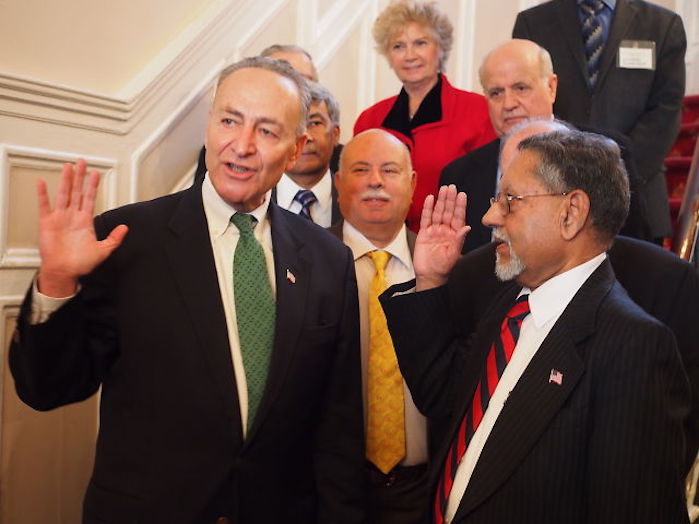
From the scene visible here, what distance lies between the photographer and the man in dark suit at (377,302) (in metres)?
2.24

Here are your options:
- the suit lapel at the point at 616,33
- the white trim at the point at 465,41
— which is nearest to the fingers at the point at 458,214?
the suit lapel at the point at 616,33

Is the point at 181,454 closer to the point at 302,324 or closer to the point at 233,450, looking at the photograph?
the point at 233,450

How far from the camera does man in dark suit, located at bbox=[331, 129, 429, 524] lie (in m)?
2.24

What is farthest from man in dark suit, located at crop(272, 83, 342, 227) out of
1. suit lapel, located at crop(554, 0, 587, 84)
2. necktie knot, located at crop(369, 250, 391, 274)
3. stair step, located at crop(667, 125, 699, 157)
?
stair step, located at crop(667, 125, 699, 157)

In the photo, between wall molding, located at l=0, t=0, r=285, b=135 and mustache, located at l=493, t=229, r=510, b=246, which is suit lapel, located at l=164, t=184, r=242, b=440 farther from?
wall molding, located at l=0, t=0, r=285, b=135

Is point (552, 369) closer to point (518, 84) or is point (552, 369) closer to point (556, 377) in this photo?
point (556, 377)

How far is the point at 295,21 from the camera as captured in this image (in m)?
3.66

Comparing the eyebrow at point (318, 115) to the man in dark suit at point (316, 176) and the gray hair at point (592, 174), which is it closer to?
the man in dark suit at point (316, 176)

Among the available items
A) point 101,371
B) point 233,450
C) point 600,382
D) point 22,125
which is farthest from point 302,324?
point 22,125

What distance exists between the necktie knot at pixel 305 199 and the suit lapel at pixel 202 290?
3.17 ft

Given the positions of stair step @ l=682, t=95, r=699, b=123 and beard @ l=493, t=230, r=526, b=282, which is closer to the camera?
beard @ l=493, t=230, r=526, b=282

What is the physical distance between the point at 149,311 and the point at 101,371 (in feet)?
0.55

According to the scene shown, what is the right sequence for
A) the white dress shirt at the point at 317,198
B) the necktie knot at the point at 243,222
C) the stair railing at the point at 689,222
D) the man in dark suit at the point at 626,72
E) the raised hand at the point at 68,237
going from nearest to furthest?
the raised hand at the point at 68,237 → the necktie knot at the point at 243,222 → the white dress shirt at the point at 317,198 → the stair railing at the point at 689,222 → the man in dark suit at the point at 626,72

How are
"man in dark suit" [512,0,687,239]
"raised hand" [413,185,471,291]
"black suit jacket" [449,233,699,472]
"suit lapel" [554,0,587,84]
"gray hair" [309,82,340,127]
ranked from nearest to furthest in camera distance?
"black suit jacket" [449,233,699,472] → "raised hand" [413,185,471,291] → "gray hair" [309,82,340,127] → "man in dark suit" [512,0,687,239] → "suit lapel" [554,0,587,84]
